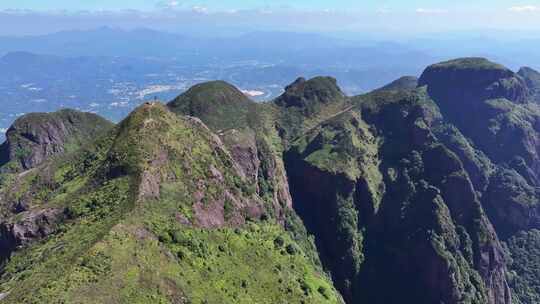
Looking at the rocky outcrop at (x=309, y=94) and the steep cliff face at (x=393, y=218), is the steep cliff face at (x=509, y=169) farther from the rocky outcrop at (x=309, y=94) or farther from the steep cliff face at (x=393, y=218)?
the rocky outcrop at (x=309, y=94)

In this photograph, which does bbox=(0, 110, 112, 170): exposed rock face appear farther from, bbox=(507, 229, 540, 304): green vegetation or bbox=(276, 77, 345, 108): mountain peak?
bbox=(507, 229, 540, 304): green vegetation

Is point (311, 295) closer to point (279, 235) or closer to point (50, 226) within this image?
point (279, 235)

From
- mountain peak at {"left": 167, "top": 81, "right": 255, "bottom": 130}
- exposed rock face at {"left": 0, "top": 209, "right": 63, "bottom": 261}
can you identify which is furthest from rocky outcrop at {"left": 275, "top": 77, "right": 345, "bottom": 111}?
exposed rock face at {"left": 0, "top": 209, "right": 63, "bottom": 261}

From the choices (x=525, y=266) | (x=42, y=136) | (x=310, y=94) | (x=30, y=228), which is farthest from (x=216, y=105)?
(x=525, y=266)

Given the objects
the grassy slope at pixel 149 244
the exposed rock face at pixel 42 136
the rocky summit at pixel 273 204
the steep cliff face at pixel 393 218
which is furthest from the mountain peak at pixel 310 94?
the grassy slope at pixel 149 244

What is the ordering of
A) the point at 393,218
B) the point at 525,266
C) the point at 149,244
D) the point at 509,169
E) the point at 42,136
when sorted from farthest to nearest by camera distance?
the point at 509,169, the point at 42,136, the point at 525,266, the point at 393,218, the point at 149,244

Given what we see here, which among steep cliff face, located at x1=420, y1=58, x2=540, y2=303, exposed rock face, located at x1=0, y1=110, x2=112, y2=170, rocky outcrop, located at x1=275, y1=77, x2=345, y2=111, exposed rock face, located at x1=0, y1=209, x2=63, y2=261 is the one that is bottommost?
steep cliff face, located at x1=420, y1=58, x2=540, y2=303

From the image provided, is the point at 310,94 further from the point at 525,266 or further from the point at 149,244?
the point at 149,244
